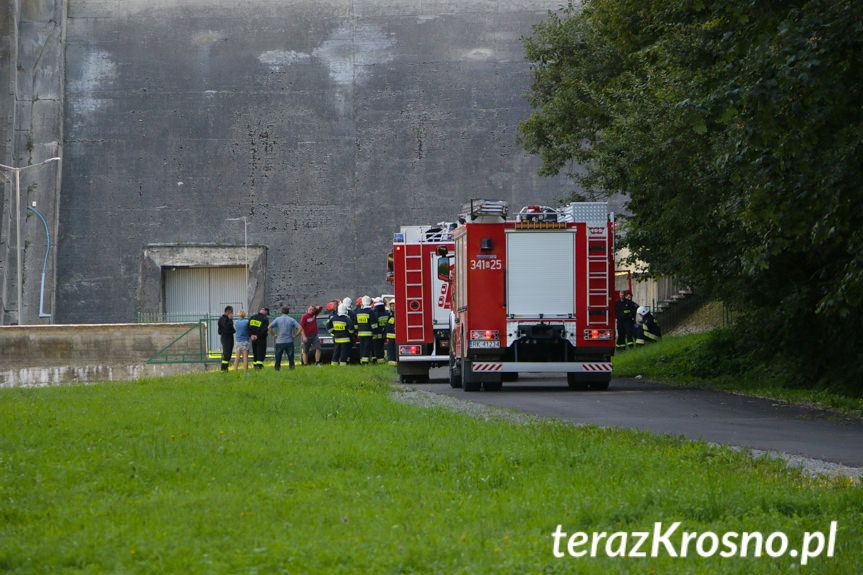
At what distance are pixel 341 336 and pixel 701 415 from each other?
18748mm

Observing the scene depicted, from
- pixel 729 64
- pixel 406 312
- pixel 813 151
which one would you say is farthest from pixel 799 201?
pixel 406 312

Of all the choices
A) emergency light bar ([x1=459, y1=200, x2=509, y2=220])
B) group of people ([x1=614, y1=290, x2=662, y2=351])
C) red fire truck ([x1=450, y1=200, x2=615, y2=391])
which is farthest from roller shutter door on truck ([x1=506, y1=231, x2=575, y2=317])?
group of people ([x1=614, y1=290, x2=662, y2=351])

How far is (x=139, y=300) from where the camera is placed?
183 feet

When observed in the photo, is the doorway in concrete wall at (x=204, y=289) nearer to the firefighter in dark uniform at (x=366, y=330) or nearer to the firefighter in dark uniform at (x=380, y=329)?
the firefighter in dark uniform at (x=380, y=329)

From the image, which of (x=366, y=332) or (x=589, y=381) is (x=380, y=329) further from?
(x=589, y=381)

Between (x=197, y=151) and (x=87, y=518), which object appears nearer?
(x=87, y=518)

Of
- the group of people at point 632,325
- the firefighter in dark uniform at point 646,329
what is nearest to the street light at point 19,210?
the group of people at point 632,325

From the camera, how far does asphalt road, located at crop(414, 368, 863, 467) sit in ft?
41.3

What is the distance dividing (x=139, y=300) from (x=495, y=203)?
3656 cm

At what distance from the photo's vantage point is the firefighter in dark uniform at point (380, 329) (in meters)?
35.0

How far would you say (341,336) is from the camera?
3416cm

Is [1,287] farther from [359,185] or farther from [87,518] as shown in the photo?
[87,518]

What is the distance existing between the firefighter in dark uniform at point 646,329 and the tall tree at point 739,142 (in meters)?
6.43

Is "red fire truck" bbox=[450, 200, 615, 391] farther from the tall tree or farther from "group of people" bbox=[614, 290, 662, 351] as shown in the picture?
"group of people" bbox=[614, 290, 662, 351]
